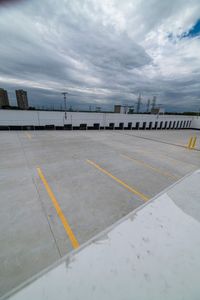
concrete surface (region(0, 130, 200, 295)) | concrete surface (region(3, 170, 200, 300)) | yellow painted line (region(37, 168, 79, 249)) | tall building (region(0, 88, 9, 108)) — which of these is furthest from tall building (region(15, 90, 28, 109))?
concrete surface (region(3, 170, 200, 300))

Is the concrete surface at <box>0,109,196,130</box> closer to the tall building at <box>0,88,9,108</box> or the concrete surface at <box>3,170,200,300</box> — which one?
the concrete surface at <box>3,170,200,300</box>

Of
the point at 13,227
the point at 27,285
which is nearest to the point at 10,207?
the point at 13,227

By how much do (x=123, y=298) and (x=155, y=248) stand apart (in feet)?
1.87

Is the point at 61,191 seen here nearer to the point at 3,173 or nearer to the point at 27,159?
the point at 3,173

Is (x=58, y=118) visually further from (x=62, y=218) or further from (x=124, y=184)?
(x=62, y=218)

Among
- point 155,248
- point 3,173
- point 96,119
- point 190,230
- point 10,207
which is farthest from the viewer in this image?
point 96,119

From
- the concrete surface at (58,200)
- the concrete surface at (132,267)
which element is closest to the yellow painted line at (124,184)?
the concrete surface at (58,200)

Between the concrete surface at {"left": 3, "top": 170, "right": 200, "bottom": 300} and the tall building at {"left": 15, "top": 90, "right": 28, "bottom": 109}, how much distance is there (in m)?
39.0

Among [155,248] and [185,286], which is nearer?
[185,286]

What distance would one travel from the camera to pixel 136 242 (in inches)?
54.4

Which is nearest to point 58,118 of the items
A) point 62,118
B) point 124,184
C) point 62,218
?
point 62,118

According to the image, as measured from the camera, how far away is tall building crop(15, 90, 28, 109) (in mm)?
33466

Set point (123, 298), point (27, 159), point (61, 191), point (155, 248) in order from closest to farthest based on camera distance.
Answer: point (123, 298), point (155, 248), point (61, 191), point (27, 159)

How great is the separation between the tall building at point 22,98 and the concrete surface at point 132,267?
128 feet
